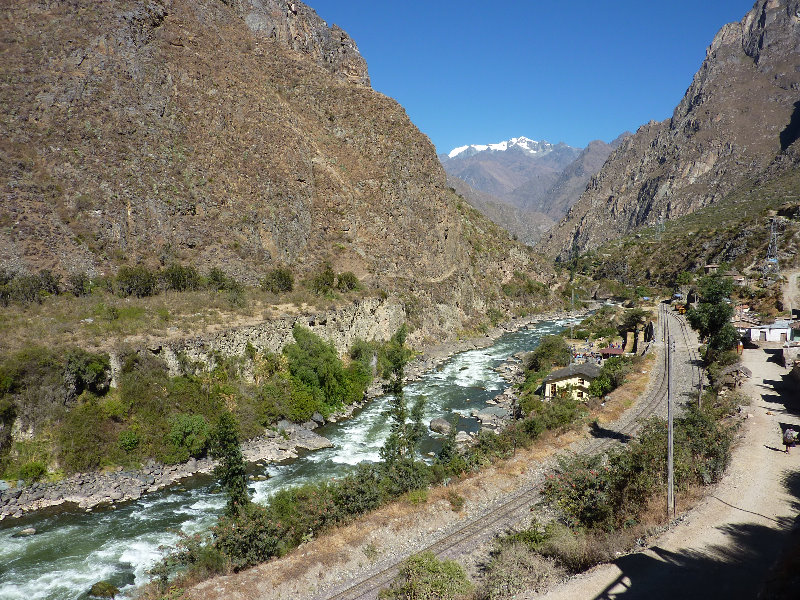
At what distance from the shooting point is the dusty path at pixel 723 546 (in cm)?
1101

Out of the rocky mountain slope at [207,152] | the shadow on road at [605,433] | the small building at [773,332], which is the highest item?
the rocky mountain slope at [207,152]

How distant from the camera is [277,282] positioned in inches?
1740

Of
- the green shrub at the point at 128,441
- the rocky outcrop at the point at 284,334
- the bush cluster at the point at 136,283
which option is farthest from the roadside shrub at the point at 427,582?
the bush cluster at the point at 136,283

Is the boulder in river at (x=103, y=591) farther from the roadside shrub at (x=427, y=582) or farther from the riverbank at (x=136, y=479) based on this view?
the roadside shrub at (x=427, y=582)

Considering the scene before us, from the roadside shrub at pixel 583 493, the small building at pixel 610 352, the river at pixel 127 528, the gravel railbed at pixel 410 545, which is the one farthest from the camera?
the small building at pixel 610 352

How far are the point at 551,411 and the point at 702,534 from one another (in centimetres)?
1440

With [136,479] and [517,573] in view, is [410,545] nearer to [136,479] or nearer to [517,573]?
[517,573]

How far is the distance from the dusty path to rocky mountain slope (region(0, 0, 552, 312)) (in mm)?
39890

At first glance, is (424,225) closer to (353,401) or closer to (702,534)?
(353,401)

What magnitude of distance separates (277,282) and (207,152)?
59.1 ft

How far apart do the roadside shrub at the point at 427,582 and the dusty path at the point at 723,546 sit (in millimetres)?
2448

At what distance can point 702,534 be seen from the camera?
13336 mm

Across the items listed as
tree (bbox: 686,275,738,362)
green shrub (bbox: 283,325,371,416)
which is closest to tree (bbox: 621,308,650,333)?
tree (bbox: 686,275,738,362)

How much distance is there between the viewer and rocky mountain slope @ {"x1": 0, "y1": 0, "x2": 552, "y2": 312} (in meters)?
39.2
